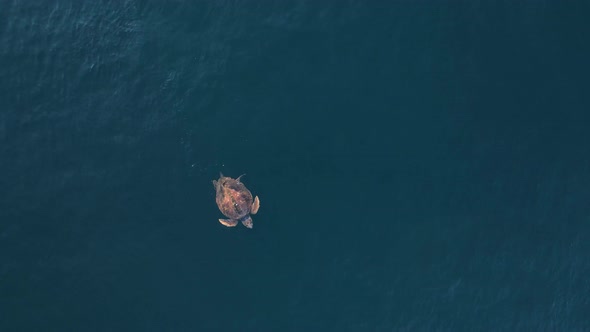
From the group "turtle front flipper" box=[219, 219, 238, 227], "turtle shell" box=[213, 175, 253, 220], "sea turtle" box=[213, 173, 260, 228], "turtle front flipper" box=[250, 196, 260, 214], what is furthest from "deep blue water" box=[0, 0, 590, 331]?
"turtle shell" box=[213, 175, 253, 220]

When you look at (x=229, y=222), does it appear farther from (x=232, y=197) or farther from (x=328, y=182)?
(x=328, y=182)

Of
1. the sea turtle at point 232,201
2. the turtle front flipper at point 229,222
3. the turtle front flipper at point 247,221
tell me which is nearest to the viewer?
the sea turtle at point 232,201

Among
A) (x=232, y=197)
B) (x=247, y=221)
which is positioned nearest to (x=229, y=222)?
(x=247, y=221)

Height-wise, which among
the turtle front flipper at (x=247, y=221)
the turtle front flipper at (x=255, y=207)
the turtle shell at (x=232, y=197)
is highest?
the turtle shell at (x=232, y=197)

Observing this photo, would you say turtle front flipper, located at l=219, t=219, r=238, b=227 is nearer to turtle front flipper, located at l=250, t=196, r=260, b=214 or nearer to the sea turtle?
the sea turtle

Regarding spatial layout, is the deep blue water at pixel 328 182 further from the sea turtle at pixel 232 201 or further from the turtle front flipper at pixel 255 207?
the sea turtle at pixel 232 201

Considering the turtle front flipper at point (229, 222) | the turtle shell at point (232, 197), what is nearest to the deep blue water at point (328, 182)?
the turtle front flipper at point (229, 222)

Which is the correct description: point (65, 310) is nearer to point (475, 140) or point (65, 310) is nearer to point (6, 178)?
point (6, 178)
